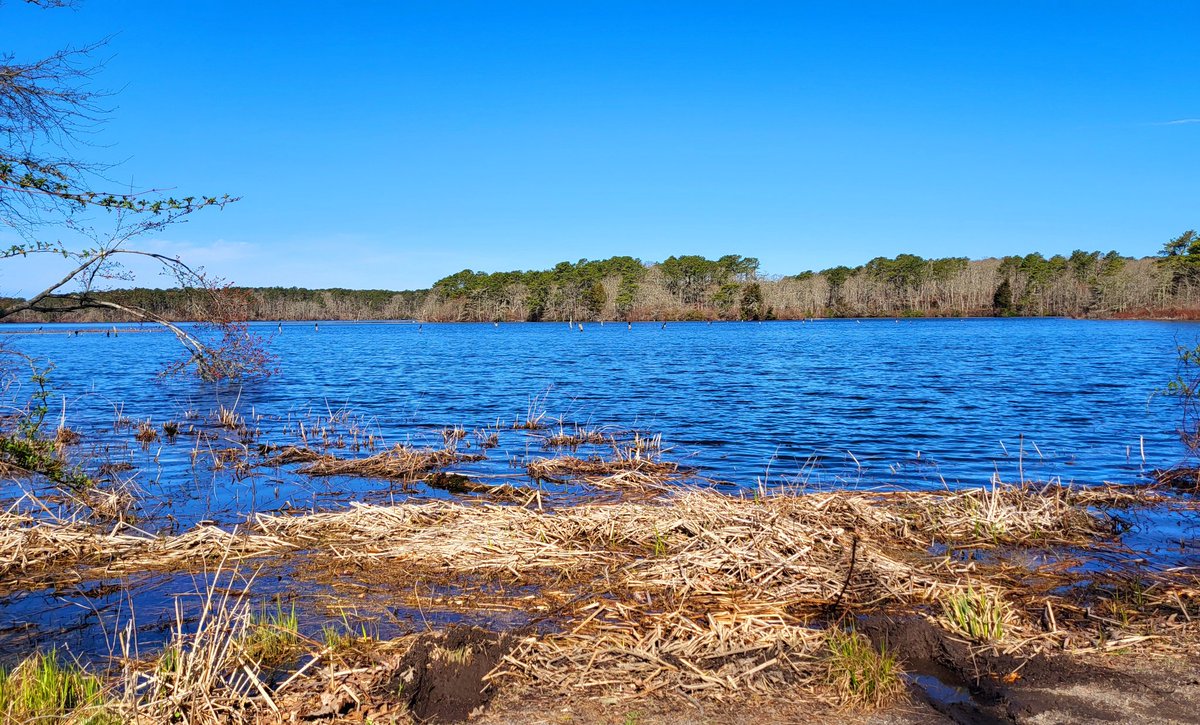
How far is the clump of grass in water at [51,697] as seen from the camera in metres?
4.36

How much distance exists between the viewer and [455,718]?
15.5 feet

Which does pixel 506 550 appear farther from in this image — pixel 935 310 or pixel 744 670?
pixel 935 310

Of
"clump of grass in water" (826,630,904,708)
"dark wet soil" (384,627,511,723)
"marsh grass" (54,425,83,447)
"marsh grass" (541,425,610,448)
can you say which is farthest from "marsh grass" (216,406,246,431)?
→ "clump of grass in water" (826,630,904,708)

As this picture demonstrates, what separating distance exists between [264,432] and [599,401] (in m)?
10.9

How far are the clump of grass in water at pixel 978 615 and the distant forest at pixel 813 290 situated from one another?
425 ft

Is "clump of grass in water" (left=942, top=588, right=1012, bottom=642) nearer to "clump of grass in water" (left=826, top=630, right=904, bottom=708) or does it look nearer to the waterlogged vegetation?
the waterlogged vegetation

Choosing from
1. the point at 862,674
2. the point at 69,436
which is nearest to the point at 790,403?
the point at 69,436

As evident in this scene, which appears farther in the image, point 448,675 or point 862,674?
point 448,675

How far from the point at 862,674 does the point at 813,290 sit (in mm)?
145291

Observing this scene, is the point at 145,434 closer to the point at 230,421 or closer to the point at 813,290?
the point at 230,421

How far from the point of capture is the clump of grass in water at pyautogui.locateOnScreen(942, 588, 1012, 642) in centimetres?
575

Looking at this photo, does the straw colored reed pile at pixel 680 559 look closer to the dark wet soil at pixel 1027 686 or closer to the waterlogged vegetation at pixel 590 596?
the waterlogged vegetation at pixel 590 596

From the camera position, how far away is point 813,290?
144000 millimetres

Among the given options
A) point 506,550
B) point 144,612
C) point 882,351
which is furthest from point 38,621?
point 882,351
